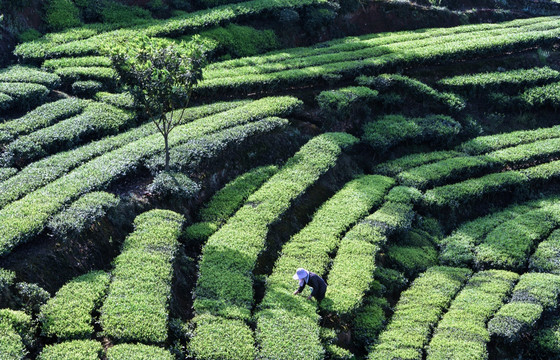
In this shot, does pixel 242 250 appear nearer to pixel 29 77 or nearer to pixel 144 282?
pixel 144 282

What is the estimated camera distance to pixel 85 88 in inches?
831

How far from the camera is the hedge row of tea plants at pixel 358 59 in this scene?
76.3 feet

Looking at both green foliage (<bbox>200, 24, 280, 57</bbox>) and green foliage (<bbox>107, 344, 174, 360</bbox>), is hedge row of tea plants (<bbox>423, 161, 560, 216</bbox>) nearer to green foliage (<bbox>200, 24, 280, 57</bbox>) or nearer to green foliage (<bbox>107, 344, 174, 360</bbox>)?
green foliage (<bbox>107, 344, 174, 360</bbox>)

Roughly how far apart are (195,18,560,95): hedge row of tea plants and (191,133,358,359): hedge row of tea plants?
421cm

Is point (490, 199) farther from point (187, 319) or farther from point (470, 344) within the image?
point (187, 319)

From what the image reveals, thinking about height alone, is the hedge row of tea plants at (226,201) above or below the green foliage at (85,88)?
below

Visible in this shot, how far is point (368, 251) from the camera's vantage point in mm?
16469

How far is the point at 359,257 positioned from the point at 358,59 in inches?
522

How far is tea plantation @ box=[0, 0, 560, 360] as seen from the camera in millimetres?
13047

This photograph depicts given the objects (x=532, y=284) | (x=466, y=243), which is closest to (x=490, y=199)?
(x=466, y=243)

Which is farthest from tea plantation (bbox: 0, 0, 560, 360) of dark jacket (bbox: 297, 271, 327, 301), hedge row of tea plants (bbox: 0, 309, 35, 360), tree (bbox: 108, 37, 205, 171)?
tree (bbox: 108, 37, 205, 171)

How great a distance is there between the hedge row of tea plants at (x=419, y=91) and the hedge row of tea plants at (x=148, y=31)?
6.85 m

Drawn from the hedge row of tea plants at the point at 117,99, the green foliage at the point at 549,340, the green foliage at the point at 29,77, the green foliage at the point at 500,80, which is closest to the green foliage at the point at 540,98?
the green foliage at the point at 500,80

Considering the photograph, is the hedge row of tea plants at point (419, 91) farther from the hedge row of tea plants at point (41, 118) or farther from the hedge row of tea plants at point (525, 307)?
the hedge row of tea plants at point (41, 118)
